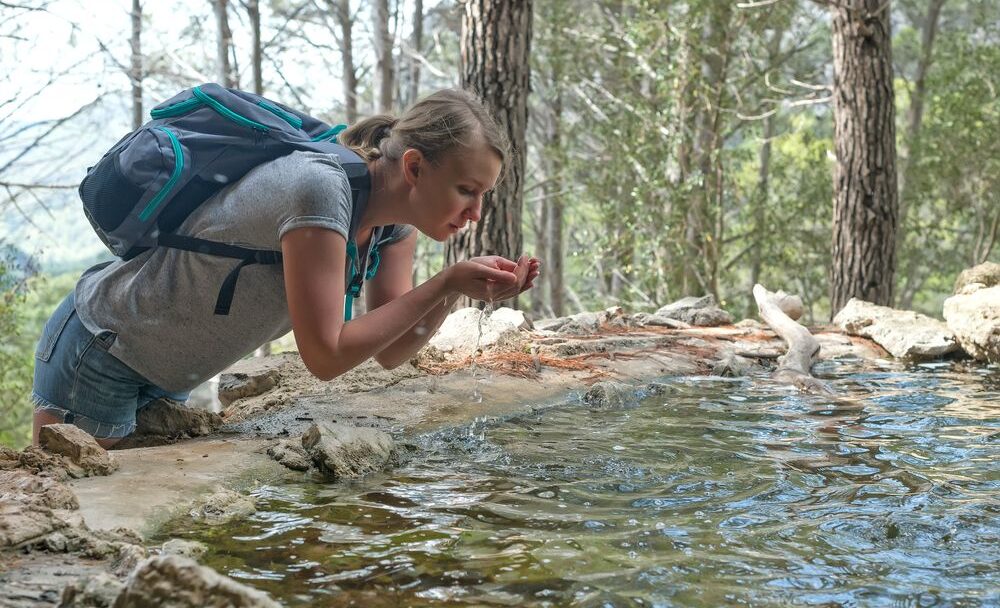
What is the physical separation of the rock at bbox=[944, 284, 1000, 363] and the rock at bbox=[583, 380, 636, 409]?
268 cm

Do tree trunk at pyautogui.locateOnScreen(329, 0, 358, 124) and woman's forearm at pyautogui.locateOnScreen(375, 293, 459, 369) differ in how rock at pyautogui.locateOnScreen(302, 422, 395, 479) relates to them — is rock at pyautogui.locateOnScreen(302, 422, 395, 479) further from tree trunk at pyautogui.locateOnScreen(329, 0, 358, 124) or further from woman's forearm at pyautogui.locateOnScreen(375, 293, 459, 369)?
tree trunk at pyautogui.locateOnScreen(329, 0, 358, 124)

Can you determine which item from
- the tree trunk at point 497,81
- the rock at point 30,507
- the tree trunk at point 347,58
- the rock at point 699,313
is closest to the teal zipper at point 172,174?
the rock at point 30,507

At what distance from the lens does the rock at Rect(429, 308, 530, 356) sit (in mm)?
5734

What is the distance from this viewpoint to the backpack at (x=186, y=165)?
2689 mm

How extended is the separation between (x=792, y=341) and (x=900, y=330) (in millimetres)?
995

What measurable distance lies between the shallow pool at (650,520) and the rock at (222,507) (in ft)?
0.25

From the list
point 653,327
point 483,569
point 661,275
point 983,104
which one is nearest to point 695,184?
point 661,275

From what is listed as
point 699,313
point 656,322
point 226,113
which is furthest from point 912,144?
point 226,113

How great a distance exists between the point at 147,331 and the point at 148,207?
1.53 feet

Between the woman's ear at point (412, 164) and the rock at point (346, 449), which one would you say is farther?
the rock at point (346, 449)

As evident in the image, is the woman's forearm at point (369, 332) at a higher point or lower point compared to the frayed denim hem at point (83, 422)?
higher

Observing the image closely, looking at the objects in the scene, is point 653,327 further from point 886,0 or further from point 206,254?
point 206,254

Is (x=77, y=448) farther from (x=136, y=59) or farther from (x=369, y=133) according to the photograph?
(x=136, y=59)

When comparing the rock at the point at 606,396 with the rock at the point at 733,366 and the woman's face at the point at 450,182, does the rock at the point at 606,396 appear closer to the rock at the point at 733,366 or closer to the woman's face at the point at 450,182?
the rock at the point at 733,366
